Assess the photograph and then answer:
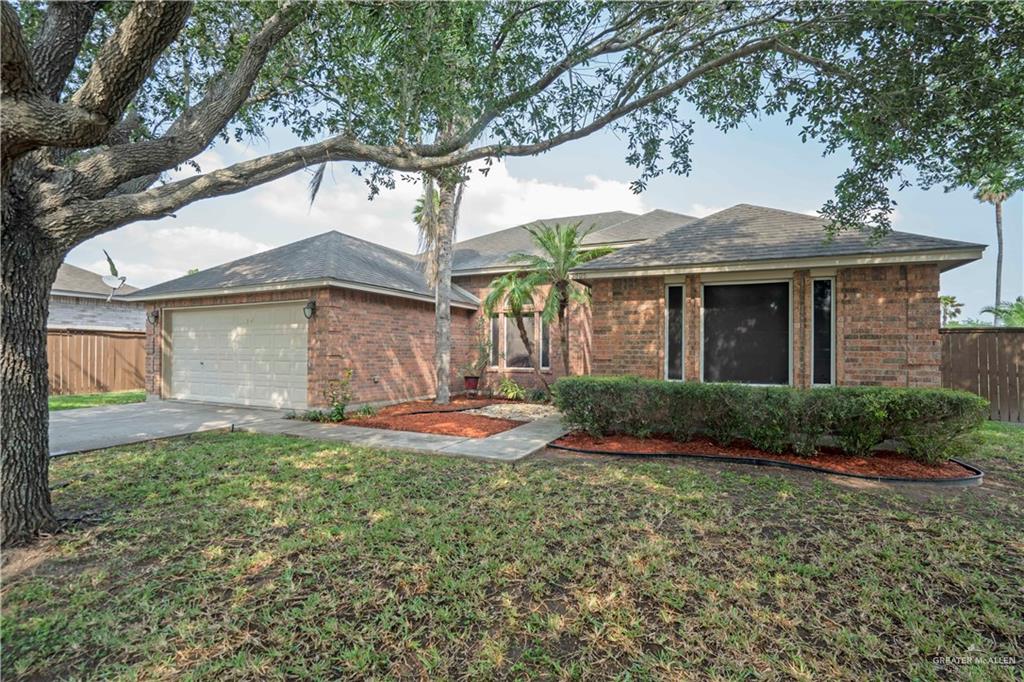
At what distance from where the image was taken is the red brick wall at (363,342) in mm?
10250

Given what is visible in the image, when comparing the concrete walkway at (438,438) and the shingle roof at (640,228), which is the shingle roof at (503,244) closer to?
the shingle roof at (640,228)

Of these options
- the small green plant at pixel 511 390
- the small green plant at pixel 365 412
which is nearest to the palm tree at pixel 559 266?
the small green plant at pixel 511 390

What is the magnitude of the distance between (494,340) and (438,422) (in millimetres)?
6121

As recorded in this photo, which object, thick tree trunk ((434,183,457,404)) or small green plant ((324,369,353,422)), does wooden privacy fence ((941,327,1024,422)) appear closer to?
thick tree trunk ((434,183,457,404))

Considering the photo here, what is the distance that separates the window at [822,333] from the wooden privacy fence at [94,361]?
2064 cm

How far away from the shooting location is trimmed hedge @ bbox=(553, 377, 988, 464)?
228 inches

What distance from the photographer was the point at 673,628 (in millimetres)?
2727

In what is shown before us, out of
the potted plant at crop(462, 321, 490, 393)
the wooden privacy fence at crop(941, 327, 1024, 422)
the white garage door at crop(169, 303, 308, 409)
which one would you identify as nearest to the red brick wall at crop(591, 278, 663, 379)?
the potted plant at crop(462, 321, 490, 393)

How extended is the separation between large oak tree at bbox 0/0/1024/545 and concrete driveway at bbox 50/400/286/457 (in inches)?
173

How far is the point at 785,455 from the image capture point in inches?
254

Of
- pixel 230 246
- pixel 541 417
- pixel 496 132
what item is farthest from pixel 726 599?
pixel 230 246

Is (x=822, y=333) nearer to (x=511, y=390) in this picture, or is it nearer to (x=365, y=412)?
(x=511, y=390)

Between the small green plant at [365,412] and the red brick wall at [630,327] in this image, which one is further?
the small green plant at [365,412]

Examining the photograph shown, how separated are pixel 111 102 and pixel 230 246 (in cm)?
2161
